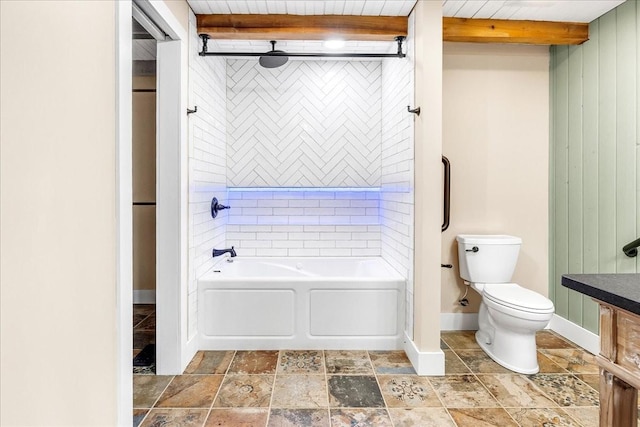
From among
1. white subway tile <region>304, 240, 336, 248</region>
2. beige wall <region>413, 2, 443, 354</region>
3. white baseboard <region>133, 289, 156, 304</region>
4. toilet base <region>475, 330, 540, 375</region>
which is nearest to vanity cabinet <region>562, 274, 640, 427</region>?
beige wall <region>413, 2, 443, 354</region>

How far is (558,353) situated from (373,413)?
1669 mm

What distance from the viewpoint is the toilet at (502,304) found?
226 cm

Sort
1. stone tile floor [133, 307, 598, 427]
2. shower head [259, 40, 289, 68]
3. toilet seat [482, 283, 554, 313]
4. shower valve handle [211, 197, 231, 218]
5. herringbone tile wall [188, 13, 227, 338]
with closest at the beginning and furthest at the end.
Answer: stone tile floor [133, 307, 598, 427]
toilet seat [482, 283, 554, 313]
herringbone tile wall [188, 13, 227, 338]
shower head [259, 40, 289, 68]
shower valve handle [211, 197, 231, 218]

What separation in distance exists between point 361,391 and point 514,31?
9.60ft

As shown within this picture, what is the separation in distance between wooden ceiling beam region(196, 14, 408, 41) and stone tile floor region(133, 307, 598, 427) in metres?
2.42

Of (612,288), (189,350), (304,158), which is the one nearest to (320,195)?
(304,158)

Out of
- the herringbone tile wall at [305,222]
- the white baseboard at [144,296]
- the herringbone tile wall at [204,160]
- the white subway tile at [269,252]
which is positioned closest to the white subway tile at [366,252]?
the herringbone tile wall at [305,222]

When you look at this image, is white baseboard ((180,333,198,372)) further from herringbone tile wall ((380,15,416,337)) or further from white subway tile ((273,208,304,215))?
herringbone tile wall ((380,15,416,337))

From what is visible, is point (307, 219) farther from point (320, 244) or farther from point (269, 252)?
point (269, 252)

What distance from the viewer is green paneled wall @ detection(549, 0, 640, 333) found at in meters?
2.38

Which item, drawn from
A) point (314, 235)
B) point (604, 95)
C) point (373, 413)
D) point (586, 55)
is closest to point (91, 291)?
point (373, 413)

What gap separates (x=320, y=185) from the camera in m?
3.54

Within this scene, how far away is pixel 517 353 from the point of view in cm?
234

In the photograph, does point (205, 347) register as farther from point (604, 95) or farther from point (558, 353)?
point (604, 95)
